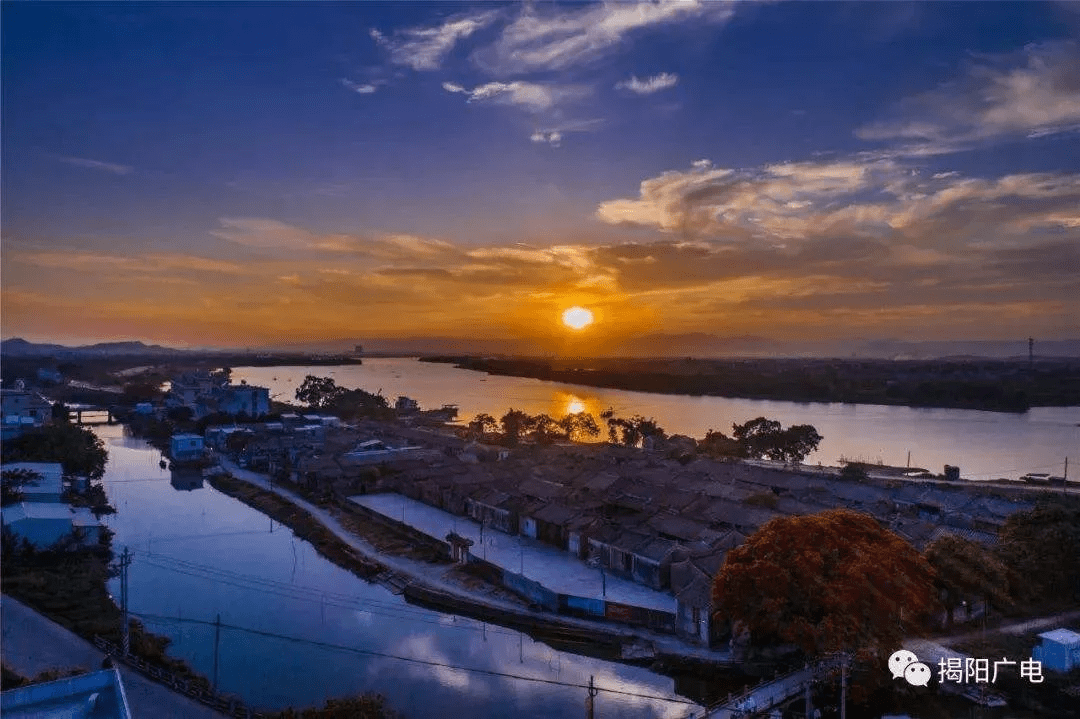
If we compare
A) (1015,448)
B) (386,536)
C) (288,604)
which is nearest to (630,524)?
(386,536)

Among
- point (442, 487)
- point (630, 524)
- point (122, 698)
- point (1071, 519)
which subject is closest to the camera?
point (122, 698)

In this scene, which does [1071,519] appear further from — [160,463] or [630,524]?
[160,463]

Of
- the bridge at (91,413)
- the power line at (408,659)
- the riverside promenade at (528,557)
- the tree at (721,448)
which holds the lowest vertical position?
the power line at (408,659)

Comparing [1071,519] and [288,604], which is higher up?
[1071,519]

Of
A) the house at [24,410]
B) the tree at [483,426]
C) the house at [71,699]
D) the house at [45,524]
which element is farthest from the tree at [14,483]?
the tree at [483,426]

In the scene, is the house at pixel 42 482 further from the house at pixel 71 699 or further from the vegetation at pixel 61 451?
the house at pixel 71 699

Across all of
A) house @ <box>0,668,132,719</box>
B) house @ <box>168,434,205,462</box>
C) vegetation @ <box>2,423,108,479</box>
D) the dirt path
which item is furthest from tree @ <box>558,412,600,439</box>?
house @ <box>0,668,132,719</box>

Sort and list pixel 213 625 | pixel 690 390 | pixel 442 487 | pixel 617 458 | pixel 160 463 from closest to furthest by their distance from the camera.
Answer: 1. pixel 213 625
2. pixel 442 487
3. pixel 617 458
4. pixel 160 463
5. pixel 690 390
